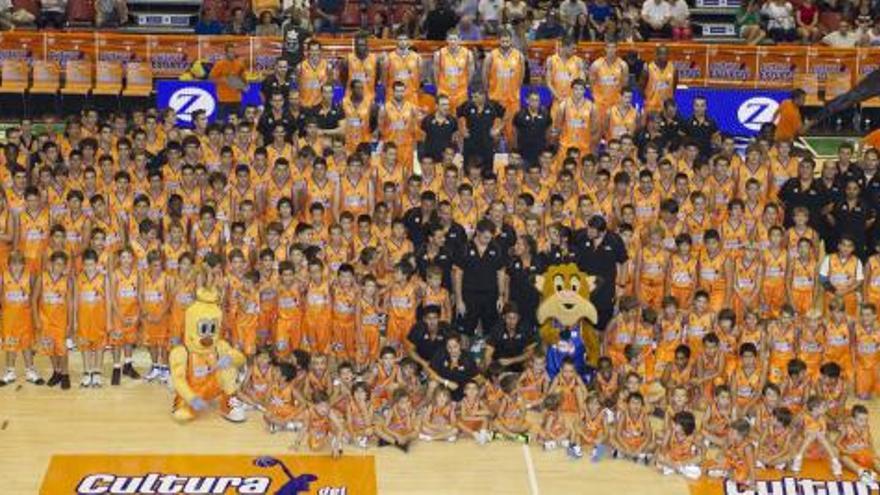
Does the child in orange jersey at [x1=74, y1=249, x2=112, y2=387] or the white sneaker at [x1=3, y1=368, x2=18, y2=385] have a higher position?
the child in orange jersey at [x1=74, y1=249, x2=112, y2=387]

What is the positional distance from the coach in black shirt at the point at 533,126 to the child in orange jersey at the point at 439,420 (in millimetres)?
4477

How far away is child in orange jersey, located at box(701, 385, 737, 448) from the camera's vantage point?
15.4 meters

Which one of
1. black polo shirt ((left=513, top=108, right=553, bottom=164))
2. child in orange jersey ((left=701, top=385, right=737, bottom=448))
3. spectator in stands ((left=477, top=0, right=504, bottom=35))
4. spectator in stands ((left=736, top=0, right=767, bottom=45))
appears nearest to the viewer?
child in orange jersey ((left=701, top=385, right=737, bottom=448))

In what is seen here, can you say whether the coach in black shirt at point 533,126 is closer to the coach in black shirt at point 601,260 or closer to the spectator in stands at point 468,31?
the coach in black shirt at point 601,260

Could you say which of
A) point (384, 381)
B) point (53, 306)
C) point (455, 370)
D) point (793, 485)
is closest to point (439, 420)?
point (455, 370)

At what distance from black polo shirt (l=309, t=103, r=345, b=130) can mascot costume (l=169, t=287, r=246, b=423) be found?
3913 mm

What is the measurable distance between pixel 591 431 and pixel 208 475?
3527mm

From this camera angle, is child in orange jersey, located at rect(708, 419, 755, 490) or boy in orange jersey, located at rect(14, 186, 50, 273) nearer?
child in orange jersey, located at rect(708, 419, 755, 490)

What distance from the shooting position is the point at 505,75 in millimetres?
20406

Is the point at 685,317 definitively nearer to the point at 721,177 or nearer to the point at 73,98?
the point at 721,177

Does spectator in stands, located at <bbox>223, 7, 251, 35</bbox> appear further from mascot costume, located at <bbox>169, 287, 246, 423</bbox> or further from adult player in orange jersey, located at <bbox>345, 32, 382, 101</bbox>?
mascot costume, located at <bbox>169, 287, 246, 423</bbox>

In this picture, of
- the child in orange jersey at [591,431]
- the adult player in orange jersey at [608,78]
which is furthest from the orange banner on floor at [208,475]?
the adult player in orange jersey at [608,78]

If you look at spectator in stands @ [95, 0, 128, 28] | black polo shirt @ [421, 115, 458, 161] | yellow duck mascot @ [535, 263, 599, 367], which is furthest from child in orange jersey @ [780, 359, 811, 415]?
spectator in stands @ [95, 0, 128, 28]

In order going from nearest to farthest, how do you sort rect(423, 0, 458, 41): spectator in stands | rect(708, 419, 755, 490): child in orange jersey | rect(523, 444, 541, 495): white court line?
rect(523, 444, 541, 495): white court line
rect(708, 419, 755, 490): child in orange jersey
rect(423, 0, 458, 41): spectator in stands
